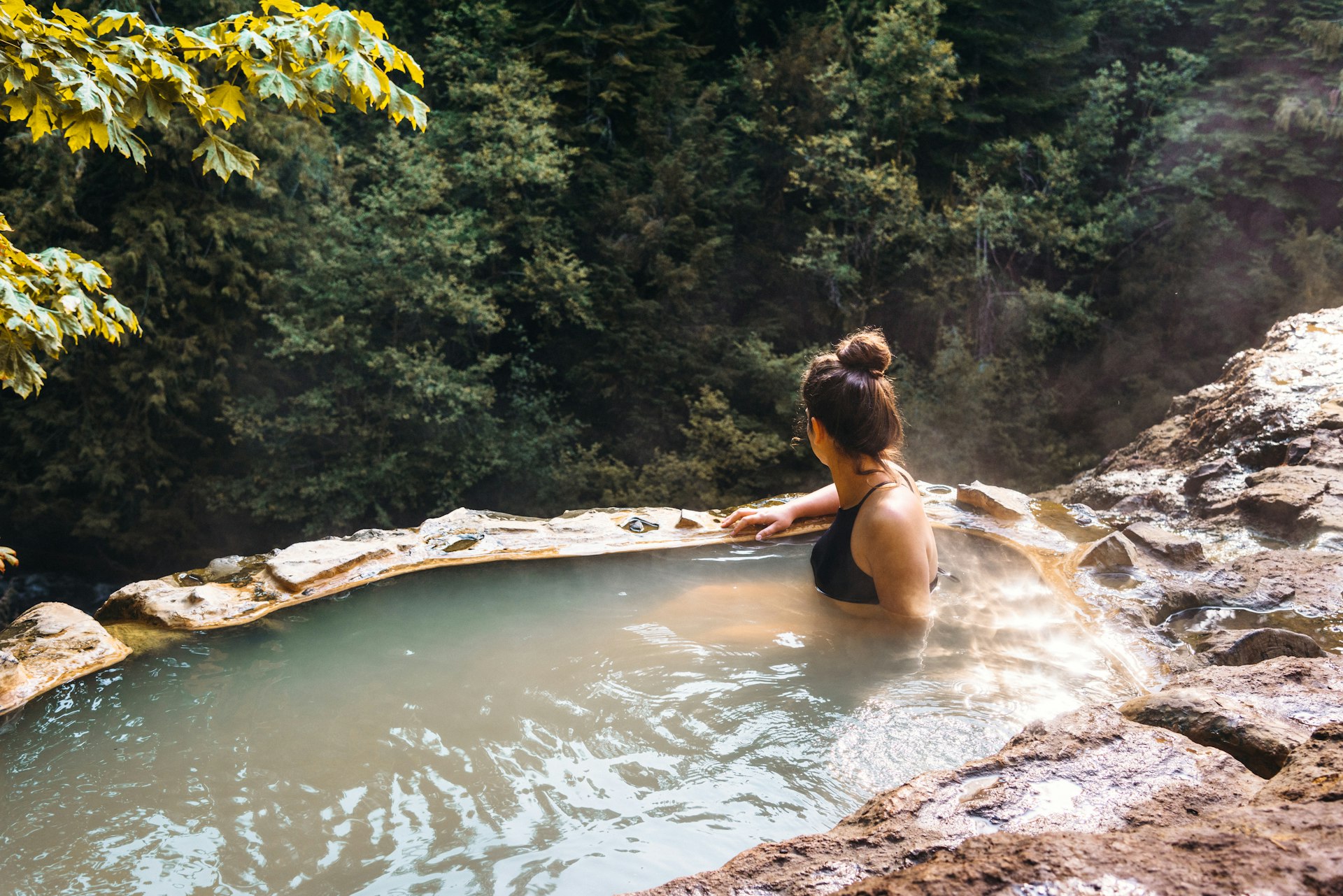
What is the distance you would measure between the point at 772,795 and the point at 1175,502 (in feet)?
10.4

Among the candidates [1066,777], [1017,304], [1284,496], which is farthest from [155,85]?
[1017,304]

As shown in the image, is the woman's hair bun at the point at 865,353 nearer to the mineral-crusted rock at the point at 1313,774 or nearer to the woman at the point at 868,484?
the woman at the point at 868,484

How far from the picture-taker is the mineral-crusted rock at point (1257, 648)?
2303 mm

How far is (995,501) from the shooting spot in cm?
403

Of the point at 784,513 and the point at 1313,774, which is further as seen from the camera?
the point at 784,513

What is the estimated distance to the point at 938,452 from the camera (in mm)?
10445

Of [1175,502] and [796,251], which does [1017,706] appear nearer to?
[1175,502]

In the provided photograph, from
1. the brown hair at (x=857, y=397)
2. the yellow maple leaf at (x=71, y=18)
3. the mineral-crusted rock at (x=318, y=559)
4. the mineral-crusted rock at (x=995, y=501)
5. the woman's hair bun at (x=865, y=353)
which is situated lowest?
the mineral-crusted rock at (x=995, y=501)

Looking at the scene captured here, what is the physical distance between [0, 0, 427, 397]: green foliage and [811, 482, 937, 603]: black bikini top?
76.5 inches

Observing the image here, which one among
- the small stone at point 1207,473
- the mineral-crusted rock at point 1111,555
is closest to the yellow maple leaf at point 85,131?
the mineral-crusted rock at point 1111,555

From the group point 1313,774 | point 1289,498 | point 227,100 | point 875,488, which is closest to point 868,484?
point 875,488

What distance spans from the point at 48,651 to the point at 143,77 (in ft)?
5.75

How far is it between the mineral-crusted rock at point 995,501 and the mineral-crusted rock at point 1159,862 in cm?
291

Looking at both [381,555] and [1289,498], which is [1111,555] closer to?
[1289,498]
